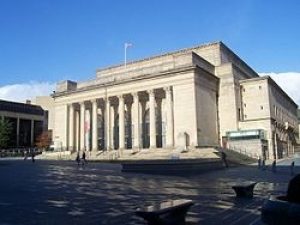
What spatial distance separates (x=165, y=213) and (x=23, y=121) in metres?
110

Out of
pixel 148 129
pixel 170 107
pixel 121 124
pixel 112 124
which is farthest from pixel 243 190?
pixel 112 124

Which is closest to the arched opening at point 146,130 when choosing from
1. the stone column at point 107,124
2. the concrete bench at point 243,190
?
the stone column at point 107,124

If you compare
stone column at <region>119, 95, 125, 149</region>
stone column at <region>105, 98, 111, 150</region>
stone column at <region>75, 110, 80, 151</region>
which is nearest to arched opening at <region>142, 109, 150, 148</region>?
stone column at <region>119, 95, 125, 149</region>

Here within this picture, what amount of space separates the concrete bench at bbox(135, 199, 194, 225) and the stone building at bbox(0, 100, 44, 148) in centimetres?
10031

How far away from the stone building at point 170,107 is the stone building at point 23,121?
33.8 m

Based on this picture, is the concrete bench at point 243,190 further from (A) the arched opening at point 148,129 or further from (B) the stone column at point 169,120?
(A) the arched opening at point 148,129

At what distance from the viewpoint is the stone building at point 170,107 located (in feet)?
197

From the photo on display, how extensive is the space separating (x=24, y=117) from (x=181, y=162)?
89.4 m

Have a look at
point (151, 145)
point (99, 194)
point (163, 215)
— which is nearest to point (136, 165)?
point (99, 194)

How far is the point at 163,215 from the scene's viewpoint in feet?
27.1

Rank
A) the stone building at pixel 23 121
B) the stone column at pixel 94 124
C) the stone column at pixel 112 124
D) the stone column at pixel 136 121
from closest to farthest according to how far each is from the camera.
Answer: the stone column at pixel 136 121, the stone column at pixel 112 124, the stone column at pixel 94 124, the stone building at pixel 23 121

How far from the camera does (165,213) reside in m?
8.26

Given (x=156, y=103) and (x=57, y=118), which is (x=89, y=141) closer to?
(x=57, y=118)

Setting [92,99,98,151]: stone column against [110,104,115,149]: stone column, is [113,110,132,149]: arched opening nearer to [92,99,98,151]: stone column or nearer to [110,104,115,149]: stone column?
[110,104,115,149]: stone column
